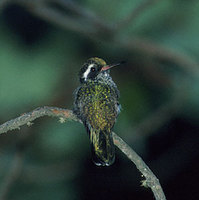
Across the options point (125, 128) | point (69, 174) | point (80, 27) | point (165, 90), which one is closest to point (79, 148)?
point (69, 174)

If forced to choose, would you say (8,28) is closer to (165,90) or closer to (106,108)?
(165,90)

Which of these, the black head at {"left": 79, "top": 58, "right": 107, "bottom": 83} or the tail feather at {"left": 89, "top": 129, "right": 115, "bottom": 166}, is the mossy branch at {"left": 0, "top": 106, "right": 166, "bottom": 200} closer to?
the tail feather at {"left": 89, "top": 129, "right": 115, "bottom": 166}

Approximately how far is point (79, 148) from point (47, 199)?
2.21 feet

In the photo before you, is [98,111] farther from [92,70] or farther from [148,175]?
[148,175]

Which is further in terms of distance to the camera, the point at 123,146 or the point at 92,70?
the point at 92,70

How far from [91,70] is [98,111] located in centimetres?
49

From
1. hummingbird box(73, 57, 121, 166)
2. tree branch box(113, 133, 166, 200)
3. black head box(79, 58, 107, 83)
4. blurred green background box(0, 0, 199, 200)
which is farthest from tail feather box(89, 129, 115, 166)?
blurred green background box(0, 0, 199, 200)

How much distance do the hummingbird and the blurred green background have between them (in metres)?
1.01

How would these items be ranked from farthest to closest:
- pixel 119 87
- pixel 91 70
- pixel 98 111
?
pixel 119 87, pixel 91 70, pixel 98 111

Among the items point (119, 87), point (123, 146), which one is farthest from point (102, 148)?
point (119, 87)

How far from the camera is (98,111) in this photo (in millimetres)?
3598

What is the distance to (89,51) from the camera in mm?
5895

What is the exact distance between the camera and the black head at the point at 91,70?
3.93 m

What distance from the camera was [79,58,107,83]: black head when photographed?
3930mm
